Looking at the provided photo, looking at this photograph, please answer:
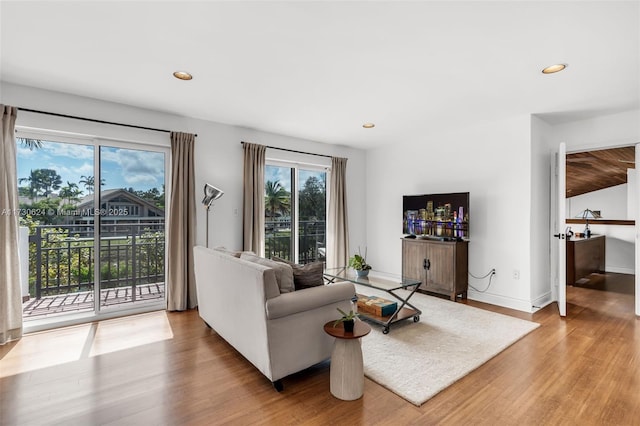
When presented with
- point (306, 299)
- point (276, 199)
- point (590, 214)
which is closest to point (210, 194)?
point (276, 199)

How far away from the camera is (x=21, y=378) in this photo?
2266mm

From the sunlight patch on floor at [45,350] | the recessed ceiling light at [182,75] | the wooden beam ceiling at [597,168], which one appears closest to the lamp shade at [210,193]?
the recessed ceiling light at [182,75]

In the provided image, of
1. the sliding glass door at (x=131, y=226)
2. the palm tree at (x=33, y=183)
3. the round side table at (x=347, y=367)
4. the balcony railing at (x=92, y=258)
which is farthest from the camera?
the sliding glass door at (x=131, y=226)

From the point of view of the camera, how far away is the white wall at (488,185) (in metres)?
3.98

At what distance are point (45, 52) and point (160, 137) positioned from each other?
4.97 ft

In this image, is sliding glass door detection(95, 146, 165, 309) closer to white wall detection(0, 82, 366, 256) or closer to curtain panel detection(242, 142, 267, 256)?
white wall detection(0, 82, 366, 256)

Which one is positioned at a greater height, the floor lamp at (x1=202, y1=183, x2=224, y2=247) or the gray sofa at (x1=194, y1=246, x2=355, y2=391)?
the floor lamp at (x1=202, y1=183, x2=224, y2=247)

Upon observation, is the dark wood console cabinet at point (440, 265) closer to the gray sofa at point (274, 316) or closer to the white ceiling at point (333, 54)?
the white ceiling at point (333, 54)

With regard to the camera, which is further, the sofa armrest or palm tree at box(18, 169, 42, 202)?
palm tree at box(18, 169, 42, 202)

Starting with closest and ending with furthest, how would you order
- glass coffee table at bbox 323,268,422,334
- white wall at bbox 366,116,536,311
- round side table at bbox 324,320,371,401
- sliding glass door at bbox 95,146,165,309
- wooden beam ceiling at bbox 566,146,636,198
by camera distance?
1. round side table at bbox 324,320,371,401
2. glass coffee table at bbox 323,268,422,334
3. sliding glass door at bbox 95,146,165,309
4. white wall at bbox 366,116,536,311
5. wooden beam ceiling at bbox 566,146,636,198

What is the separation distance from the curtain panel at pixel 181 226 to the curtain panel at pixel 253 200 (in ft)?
2.41

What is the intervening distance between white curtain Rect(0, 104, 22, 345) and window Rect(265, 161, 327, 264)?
290 cm

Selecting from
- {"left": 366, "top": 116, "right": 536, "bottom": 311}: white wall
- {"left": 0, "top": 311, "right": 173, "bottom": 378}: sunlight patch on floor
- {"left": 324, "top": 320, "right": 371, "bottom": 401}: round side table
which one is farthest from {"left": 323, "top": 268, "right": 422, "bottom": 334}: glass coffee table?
{"left": 0, "top": 311, "right": 173, "bottom": 378}: sunlight patch on floor

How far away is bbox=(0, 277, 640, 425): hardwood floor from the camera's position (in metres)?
1.85
